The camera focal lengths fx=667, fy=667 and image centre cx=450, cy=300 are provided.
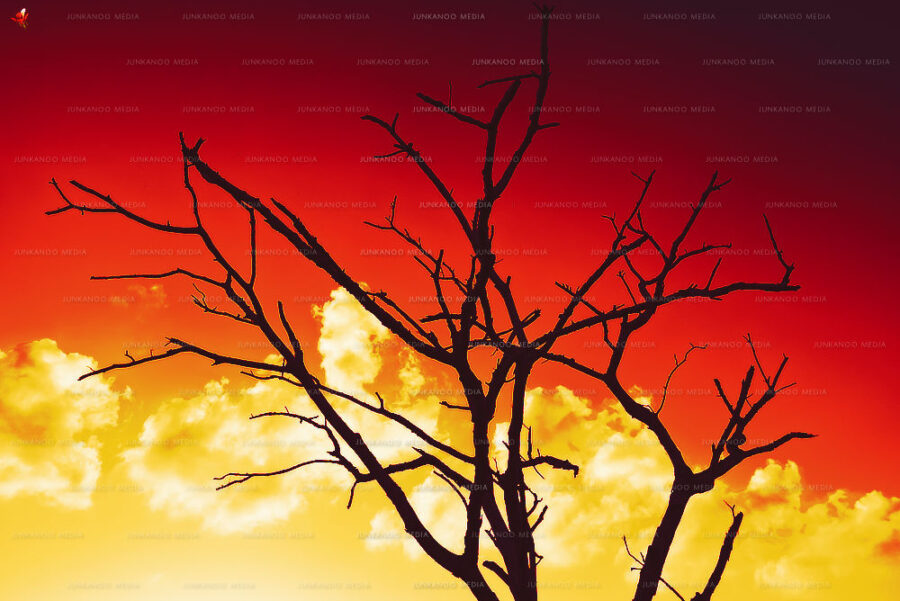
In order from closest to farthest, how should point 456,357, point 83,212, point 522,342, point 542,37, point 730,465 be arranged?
point 542,37 → point 83,212 → point 456,357 → point 522,342 → point 730,465

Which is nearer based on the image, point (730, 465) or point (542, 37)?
point (542, 37)

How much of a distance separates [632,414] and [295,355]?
7.92 ft

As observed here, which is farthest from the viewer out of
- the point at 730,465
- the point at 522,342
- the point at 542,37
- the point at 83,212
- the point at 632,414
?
the point at 632,414

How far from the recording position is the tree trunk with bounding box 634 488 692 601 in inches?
160

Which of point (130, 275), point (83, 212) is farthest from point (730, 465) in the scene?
point (83, 212)

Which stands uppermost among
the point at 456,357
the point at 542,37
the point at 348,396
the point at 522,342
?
the point at 542,37

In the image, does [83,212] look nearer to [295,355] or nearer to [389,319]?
[295,355]

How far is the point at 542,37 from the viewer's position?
10.3 feet

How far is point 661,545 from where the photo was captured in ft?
13.6

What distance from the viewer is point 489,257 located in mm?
3541

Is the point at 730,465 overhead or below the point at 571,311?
below

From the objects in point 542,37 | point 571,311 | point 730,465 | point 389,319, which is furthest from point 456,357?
point 730,465

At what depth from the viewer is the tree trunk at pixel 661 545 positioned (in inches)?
160

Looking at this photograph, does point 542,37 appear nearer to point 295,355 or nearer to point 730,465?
point 295,355
